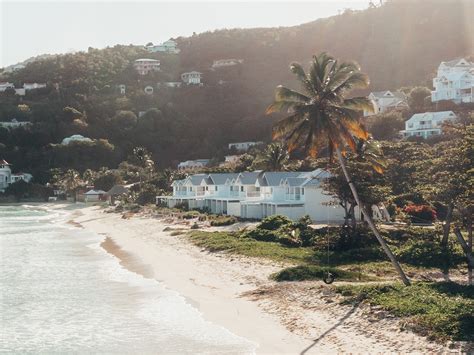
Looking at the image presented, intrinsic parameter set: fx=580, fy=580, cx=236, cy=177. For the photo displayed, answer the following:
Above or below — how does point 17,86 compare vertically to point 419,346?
above

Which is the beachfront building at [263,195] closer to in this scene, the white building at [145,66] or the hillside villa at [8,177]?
the hillside villa at [8,177]

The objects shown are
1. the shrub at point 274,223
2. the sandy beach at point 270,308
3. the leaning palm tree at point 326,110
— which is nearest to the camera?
the sandy beach at point 270,308

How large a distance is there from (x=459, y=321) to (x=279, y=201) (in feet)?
105

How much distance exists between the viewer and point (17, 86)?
14125cm

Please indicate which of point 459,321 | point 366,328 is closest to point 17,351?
point 366,328

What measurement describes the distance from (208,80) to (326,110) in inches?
5137

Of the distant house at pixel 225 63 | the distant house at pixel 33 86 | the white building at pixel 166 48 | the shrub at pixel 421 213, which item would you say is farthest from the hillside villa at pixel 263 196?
the white building at pixel 166 48

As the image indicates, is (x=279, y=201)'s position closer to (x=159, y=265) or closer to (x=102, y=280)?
(x=159, y=265)

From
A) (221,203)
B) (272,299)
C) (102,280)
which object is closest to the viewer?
(272,299)

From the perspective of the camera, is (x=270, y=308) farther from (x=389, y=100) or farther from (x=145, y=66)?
(x=145, y=66)

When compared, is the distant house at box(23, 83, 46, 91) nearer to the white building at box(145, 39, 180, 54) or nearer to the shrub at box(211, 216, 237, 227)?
the white building at box(145, 39, 180, 54)

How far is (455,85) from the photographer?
81.9 meters

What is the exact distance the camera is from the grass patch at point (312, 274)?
23.2 m

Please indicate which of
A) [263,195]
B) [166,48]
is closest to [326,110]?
[263,195]
